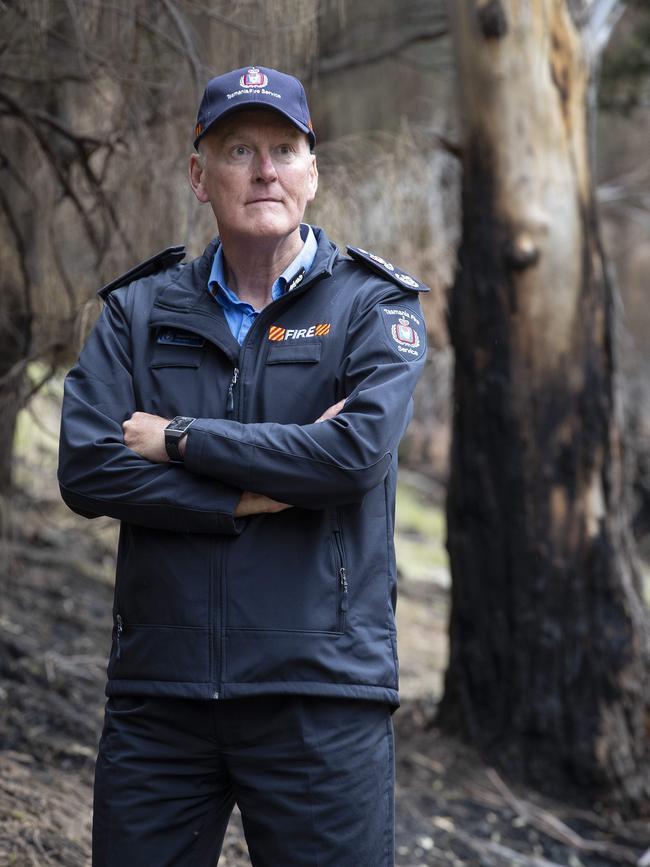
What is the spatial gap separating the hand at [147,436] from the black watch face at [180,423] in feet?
0.08

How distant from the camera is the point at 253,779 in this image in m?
2.26

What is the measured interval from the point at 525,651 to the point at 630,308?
13.8 meters

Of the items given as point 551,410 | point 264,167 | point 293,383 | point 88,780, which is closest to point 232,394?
point 293,383

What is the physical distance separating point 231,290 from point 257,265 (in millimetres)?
90

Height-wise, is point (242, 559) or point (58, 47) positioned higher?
point (58, 47)

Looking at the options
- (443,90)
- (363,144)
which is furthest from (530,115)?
(443,90)

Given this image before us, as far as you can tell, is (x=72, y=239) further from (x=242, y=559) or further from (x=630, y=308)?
(x=630, y=308)

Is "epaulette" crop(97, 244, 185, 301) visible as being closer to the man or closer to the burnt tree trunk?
the man

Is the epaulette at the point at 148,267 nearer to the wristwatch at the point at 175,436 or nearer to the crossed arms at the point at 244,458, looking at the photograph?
the crossed arms at the point at 244,458

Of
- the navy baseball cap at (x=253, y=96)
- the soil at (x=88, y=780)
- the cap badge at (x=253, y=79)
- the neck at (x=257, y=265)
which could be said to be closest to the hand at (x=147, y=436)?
the neck at (x=257, y=265)

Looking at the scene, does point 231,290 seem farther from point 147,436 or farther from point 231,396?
point 147,436

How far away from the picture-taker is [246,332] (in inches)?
97.5

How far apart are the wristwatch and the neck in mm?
376

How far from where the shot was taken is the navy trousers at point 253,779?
224 cm
